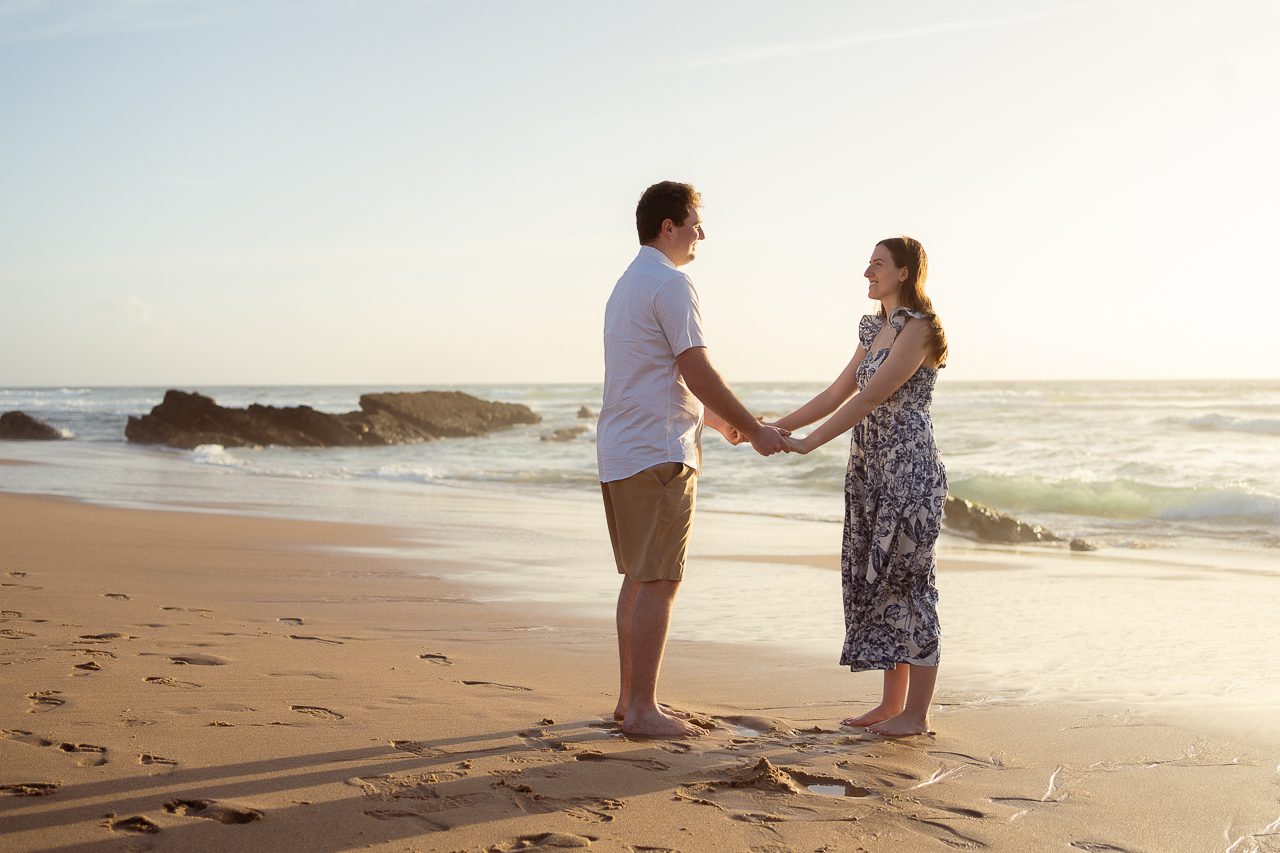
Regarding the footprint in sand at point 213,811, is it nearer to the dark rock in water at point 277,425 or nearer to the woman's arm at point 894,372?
the woman's arm at point 894,372

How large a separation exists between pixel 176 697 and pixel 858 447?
2.73 metres

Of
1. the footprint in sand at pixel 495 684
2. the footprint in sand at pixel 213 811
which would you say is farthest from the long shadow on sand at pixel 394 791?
the footprint in sand at pixel 495 684

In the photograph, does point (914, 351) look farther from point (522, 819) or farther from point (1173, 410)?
point (1173, 410)

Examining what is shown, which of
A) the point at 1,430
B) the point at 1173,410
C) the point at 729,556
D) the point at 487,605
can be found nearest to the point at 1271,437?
the point at 1173,410

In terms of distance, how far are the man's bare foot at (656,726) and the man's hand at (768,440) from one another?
106 cm

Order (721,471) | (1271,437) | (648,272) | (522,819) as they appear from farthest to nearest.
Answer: (1271,437) → (721,471) → (648,272) → (522,819)

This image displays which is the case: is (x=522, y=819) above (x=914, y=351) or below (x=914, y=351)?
below

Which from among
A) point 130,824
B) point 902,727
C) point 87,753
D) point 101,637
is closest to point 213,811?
point 130,824

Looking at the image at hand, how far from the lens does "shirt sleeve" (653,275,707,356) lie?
3.88m

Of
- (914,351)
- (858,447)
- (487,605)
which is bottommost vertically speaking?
(487,605)

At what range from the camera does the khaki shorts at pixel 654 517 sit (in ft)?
12.9

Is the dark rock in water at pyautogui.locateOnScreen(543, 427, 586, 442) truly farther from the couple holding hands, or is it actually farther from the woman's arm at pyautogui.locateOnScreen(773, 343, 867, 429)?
the couple holding hands

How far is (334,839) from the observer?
2.76 metres

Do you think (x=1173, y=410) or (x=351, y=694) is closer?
(x=351, y=694)
